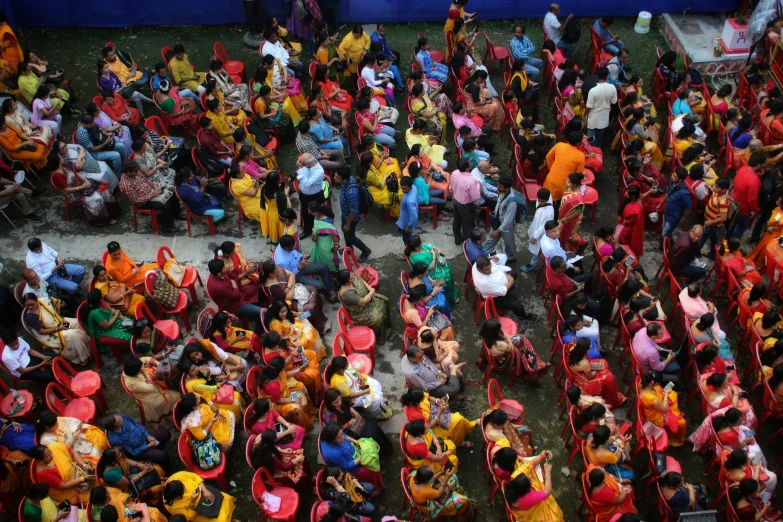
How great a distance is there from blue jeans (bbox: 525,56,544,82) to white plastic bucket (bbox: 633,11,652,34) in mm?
2800

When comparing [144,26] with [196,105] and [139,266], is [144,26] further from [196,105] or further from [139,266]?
[139,266]

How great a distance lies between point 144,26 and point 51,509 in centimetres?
1084

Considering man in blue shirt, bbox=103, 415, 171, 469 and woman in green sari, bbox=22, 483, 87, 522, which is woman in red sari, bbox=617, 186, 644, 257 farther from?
woman in green sari, bbox=22, 483, 87, 522

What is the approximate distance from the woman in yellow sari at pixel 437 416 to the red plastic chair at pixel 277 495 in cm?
140

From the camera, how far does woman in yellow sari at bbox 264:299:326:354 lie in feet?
26.8

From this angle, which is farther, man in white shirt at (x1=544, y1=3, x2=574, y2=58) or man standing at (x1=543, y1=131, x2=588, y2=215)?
man in white shirt at (x1=544, y1=3, x2=574, y2=58)

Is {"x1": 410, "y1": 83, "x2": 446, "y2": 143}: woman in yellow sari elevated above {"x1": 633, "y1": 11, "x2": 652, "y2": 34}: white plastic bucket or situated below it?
below

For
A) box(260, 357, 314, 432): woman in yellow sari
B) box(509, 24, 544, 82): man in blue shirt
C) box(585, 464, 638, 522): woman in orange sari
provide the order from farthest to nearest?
box(509, 24, 544, 82): man in blue shirt < box(260, 357, 314, 432): woman in yellow sari < box(585, 464, 638, 522): woman in orange sari

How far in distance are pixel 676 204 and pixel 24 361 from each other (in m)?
8.35

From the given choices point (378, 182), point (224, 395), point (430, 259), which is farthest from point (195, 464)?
point (378, 182)

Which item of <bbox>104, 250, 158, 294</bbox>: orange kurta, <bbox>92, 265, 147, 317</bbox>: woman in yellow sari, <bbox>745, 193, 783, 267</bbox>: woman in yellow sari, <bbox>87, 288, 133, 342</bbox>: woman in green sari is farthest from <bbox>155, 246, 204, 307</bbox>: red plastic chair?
<bbox>745, 193, 783, 267</bbox>: woman in yellow sari

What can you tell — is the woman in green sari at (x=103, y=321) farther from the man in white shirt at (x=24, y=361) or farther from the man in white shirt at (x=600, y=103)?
the man in white shirt at (x=600, y=103)

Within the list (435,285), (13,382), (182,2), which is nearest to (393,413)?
(435,285)

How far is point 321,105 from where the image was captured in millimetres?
11438
